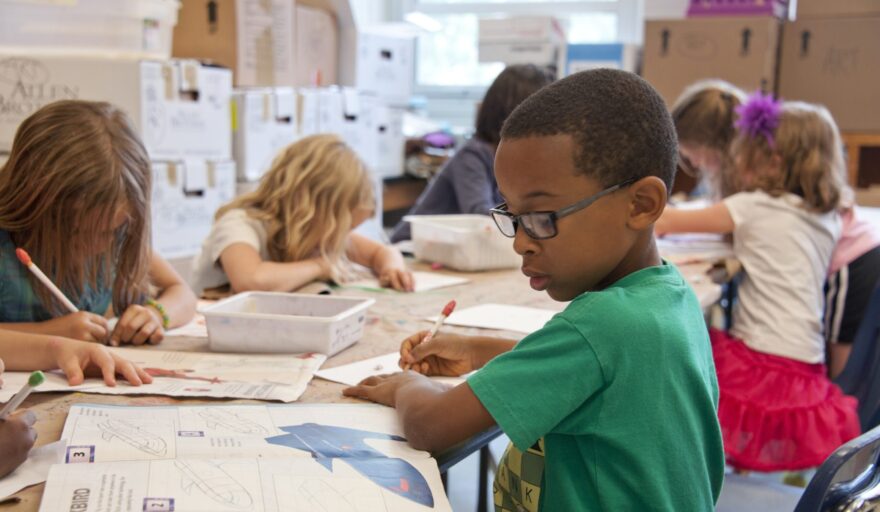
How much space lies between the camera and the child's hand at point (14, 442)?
788mm

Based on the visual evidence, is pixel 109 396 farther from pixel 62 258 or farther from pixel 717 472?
pixel 717 472

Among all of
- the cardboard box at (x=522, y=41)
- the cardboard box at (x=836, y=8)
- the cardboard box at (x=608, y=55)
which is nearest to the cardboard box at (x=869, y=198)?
the cardboard box at (x=836, y=8)

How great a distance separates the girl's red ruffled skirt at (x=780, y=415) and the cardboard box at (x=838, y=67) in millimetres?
1885

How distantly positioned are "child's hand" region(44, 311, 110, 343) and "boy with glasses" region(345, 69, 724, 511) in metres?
0.55

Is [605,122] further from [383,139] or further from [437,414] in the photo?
[383,139]

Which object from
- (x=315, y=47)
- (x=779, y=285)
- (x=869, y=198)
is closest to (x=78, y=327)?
(x=779, y=285)

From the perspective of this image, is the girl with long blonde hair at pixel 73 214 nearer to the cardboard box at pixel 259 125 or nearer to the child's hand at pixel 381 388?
the child's hand at pixel 381 388

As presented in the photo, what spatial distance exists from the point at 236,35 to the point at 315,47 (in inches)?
19.2

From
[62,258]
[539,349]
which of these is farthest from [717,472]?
[62,258]

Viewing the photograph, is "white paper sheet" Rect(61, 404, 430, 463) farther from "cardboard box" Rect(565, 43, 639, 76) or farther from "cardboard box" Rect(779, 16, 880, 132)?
"cardboard box" Rect(779, 16, 880, 132)

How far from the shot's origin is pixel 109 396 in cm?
103

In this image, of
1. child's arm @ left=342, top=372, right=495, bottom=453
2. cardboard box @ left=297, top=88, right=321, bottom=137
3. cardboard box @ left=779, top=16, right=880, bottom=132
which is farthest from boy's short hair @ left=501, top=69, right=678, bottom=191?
cardboard box @ left=779, top=16, right=880, bottom=132

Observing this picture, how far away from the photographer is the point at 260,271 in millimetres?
1710

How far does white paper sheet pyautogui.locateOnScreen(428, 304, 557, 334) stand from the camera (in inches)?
58.1
